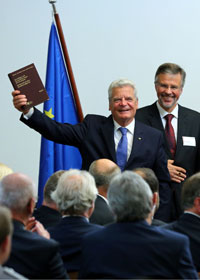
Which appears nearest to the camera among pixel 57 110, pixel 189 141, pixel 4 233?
pixel 4 233

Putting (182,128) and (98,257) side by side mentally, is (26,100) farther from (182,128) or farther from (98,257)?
(98,257)

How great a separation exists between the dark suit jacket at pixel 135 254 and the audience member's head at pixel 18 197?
0.39m

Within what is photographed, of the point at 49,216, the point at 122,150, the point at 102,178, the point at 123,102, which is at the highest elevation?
the point at 123,102

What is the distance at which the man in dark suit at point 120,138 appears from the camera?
199 inches

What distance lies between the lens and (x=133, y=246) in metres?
2.86

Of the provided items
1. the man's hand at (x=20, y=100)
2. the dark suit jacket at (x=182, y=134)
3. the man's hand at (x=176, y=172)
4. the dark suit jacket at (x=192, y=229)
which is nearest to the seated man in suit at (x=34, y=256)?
the dark suit jacket at (x=192, y=229)

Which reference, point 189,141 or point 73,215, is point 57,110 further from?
point 73,215

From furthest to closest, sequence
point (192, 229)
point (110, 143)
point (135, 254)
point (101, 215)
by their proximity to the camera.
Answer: point (110, 143), point (101, 215), point (192, 229), point (135, 254)

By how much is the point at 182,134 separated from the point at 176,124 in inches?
4.7

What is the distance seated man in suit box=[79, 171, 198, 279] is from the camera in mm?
2826

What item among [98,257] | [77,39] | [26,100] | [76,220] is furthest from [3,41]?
[98,257]

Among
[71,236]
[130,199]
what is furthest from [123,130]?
[130,199]

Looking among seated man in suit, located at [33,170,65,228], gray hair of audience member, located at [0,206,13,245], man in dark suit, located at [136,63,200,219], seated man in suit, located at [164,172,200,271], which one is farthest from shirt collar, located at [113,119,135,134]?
gray hair of audience member, located at [0,206,13,245]

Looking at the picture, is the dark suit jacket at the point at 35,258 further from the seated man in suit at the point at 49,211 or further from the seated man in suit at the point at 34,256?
the seated man in suit at the point at 49,211
